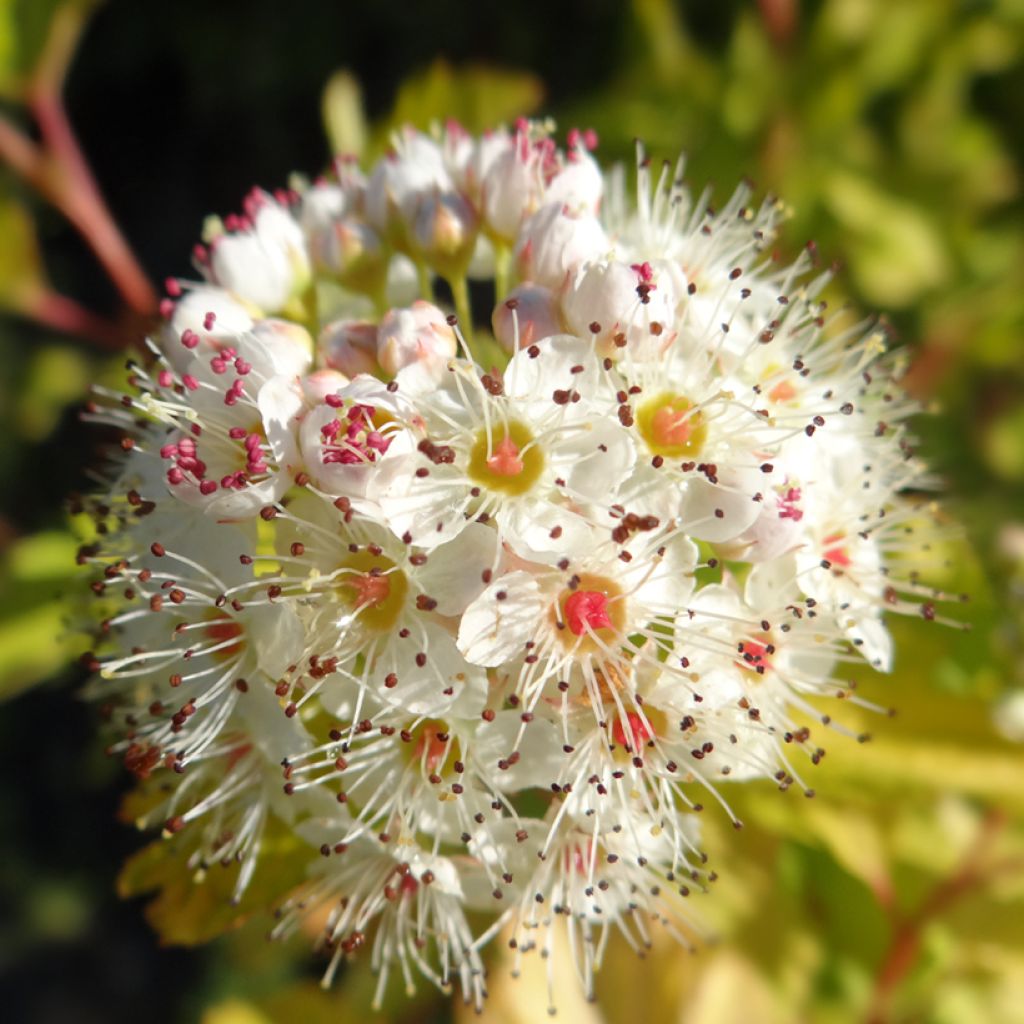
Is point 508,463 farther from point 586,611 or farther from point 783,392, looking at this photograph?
point 783,392

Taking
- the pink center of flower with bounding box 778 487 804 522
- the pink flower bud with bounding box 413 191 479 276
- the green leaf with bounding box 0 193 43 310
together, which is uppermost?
the green leaf with bounding box 0 193 43 310

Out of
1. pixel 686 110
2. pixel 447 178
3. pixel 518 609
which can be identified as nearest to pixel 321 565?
pixel 518 609

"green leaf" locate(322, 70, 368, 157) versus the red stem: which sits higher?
"green leaf" locate(322, 70, 368, 157)

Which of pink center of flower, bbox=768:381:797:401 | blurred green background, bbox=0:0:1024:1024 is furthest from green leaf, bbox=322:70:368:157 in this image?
pink center of flower, bbox=768:381:797:401

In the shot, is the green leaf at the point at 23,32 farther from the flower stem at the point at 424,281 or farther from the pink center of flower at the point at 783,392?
the pink center of flower at the point at 783,392

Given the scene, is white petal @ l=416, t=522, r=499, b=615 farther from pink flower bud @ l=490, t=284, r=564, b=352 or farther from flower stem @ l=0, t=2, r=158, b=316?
flower stem @ l=0, t=2, r=158, b=316

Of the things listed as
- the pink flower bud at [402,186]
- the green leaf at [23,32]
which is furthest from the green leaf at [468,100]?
the green leaf at [23,32]

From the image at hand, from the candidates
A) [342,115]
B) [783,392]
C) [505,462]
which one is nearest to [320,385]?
[505,462]
